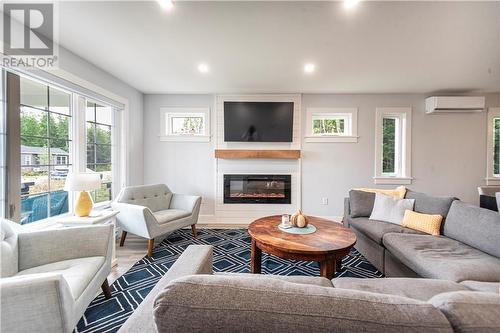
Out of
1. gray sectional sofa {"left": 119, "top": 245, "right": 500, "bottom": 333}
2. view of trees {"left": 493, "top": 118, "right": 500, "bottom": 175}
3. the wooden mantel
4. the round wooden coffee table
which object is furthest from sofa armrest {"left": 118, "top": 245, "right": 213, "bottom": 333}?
view of trees {"left": 493, "top": 118, "right": 500, "bottom": 175}

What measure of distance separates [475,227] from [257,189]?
2828 millimetres

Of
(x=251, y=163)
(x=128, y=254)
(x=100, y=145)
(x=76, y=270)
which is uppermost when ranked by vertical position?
(x=100, y=145)

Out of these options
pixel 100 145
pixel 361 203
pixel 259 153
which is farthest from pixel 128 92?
pixel 361 203

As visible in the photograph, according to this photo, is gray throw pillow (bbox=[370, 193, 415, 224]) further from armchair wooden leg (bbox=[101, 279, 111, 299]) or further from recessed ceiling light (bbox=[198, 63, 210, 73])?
armchair wooden leg (bbox=[101, 279, 111, 299])

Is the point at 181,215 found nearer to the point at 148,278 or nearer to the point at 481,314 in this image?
the point at 148,278

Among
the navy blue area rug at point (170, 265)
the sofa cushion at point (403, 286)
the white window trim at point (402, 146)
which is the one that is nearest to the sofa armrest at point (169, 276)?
the sofa cushion at point (403, 286)

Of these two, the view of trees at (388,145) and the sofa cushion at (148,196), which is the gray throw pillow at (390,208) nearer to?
the view of trees at (388,145)

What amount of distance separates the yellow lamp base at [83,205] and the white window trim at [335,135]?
330 cm

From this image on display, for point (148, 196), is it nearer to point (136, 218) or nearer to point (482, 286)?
point (136, 218)

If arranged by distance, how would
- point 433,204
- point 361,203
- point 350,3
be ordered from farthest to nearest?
1. point 361,203
2. point 433,204
3. point 350,3

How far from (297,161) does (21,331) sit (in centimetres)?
365

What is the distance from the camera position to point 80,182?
213cm

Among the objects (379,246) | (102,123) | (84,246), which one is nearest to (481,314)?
(379,246)

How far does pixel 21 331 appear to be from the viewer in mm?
1128
